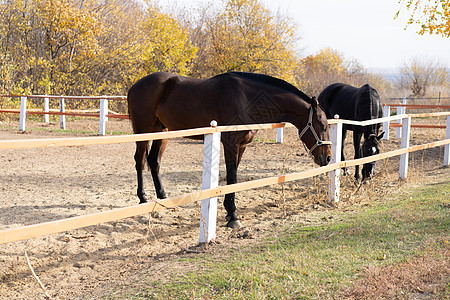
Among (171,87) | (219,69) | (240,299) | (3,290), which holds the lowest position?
(3,290)

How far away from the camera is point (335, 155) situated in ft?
18.0

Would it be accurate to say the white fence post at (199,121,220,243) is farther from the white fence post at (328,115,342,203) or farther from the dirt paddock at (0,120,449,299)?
the white fence post at (328,115,342,203)

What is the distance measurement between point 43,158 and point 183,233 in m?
5.42

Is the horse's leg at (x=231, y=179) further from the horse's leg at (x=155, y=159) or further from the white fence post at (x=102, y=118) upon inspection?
the white fence post at (x=102, y=118)

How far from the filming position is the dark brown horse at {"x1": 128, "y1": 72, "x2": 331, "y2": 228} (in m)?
4.77

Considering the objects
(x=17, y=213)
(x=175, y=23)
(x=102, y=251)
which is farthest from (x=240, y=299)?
(x=175, y=23)

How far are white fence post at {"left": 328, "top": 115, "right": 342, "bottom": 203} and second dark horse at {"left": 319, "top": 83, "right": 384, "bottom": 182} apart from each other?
1282 millimetres

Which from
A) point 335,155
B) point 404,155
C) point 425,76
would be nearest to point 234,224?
point 335,155

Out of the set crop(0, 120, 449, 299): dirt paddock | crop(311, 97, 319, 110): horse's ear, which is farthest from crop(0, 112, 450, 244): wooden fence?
crop(311, 97, 319, 110): horse's ear

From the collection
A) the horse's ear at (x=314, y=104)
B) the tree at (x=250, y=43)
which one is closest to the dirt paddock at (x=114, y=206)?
→ the horse's ear at (x=314, y=104)

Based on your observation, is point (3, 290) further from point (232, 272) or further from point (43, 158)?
point (43, 158)

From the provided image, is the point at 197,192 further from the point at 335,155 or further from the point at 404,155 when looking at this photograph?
the point at 404,155

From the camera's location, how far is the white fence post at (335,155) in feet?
18.1

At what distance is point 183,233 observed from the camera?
14.9ft
